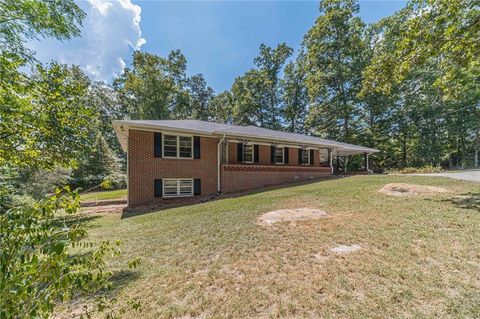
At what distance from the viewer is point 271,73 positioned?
117ft

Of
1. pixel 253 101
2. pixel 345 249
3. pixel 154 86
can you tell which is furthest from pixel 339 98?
pixel 345 249

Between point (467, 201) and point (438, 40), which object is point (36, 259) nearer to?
point (467, 201)

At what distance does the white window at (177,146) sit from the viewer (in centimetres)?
1211

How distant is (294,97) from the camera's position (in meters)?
35.2

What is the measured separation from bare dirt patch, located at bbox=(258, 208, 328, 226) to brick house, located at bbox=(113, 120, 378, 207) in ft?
22.1

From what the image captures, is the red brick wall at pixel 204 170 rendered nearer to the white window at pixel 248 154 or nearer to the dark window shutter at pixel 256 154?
the dark window shutter at pixel 256 154

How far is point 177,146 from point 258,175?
17.7 ft

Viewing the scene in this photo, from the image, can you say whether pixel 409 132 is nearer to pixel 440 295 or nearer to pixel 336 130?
pixel 336 130

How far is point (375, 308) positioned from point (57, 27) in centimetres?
841

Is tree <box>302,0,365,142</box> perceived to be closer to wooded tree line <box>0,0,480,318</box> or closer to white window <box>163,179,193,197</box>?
wooded tree line <box>0,0,480,318</box>

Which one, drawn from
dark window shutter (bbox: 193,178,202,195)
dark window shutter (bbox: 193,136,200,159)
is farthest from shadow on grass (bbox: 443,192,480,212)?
dark window shutter (bbox: 193,136,200,159)

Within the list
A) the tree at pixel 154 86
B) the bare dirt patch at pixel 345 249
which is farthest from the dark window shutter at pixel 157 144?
the tree at pixel 154 86

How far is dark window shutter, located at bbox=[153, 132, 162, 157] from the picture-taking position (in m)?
11.7

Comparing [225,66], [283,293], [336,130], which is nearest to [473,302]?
[283,293]
